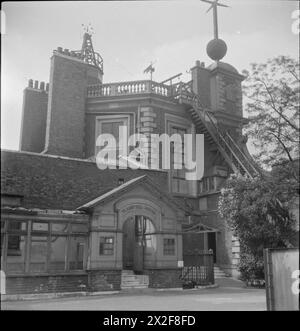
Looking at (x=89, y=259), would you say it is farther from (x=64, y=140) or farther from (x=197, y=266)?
(x=64, y=140)

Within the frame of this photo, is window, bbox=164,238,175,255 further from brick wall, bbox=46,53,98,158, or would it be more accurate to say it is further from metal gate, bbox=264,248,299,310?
metal gate, bbox=264,248,299,310

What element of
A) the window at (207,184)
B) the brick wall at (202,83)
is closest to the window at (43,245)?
the window at (207,184)

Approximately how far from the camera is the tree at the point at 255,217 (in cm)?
1431

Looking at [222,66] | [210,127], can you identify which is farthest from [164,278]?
[222,66]

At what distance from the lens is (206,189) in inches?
953

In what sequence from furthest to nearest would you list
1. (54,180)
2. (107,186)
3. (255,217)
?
(107,186), (255,217), (54,180)

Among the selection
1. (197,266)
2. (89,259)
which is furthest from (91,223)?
(197,266)

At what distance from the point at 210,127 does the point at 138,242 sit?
9.43m

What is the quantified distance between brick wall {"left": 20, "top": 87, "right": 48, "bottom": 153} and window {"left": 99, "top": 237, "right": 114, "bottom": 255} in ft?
32.3

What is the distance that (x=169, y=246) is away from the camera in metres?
17.1

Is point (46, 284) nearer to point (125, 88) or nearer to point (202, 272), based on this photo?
point (202, 272)

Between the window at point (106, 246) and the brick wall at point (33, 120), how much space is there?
985cm

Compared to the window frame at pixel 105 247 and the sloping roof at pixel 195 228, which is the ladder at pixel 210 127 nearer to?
the sloping roof at pixel 195 228
